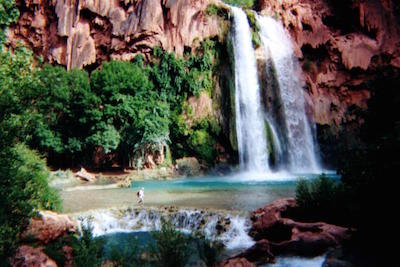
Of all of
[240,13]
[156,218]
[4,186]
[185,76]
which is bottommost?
[156,218]

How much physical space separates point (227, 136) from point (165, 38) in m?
10.3

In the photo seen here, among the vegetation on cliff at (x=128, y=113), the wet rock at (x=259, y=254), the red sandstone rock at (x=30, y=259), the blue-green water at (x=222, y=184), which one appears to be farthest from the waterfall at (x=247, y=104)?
the red sandstone rock at (x=30, y=259)

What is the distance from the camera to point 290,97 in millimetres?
28219

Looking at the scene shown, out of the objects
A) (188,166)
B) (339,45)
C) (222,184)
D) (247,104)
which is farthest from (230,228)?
(339,45)

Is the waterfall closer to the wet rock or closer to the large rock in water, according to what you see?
the large rock in water

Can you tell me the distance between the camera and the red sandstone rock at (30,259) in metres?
5.53

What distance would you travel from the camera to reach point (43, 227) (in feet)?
23.9

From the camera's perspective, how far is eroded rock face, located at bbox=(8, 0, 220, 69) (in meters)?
27.5

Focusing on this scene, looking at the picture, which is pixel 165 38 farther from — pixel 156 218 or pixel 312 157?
pixel 156 218

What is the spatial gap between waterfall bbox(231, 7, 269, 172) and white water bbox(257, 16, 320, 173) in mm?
2331

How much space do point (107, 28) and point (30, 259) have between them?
86.5 feet

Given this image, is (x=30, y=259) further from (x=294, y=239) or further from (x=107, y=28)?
(x=107, y=28)

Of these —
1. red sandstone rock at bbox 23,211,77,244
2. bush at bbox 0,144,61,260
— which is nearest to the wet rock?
bush at bbox 0,144,61,260

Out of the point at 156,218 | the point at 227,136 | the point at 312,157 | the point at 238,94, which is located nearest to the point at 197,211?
the point at 156,218
